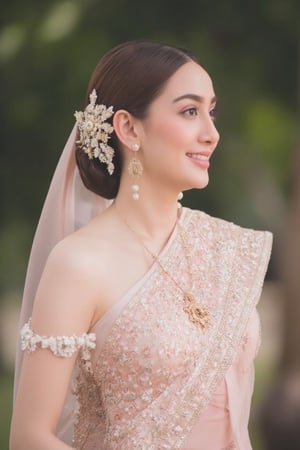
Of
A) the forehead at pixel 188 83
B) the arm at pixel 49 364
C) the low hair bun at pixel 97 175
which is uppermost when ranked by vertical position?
the forehead at pixel 188 83

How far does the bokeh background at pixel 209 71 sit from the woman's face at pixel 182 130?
3.69 m

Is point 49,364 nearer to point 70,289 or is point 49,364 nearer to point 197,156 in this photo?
point 70,289

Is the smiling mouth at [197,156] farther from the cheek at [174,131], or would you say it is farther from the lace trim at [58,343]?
the lace trim at [58,343]

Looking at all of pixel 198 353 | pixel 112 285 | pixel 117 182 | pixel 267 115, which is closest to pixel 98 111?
pixel 117 182

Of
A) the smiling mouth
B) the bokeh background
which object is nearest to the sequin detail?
the smiling mouth

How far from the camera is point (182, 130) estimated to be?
349cm

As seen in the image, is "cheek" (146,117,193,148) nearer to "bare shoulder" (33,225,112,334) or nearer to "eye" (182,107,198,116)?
"eye" (182,107,198,116)

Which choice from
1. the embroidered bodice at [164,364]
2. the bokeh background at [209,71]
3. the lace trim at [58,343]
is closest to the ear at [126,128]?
the embroidered bodice at [164,364]

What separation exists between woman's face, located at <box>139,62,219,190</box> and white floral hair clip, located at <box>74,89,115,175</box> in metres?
0.14

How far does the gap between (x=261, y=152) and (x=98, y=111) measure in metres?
6.46

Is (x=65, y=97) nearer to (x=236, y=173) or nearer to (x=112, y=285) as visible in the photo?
(x=236, y=173)

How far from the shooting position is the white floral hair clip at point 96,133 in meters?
3.61

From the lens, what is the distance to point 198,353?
348cm

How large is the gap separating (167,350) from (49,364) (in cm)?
38
